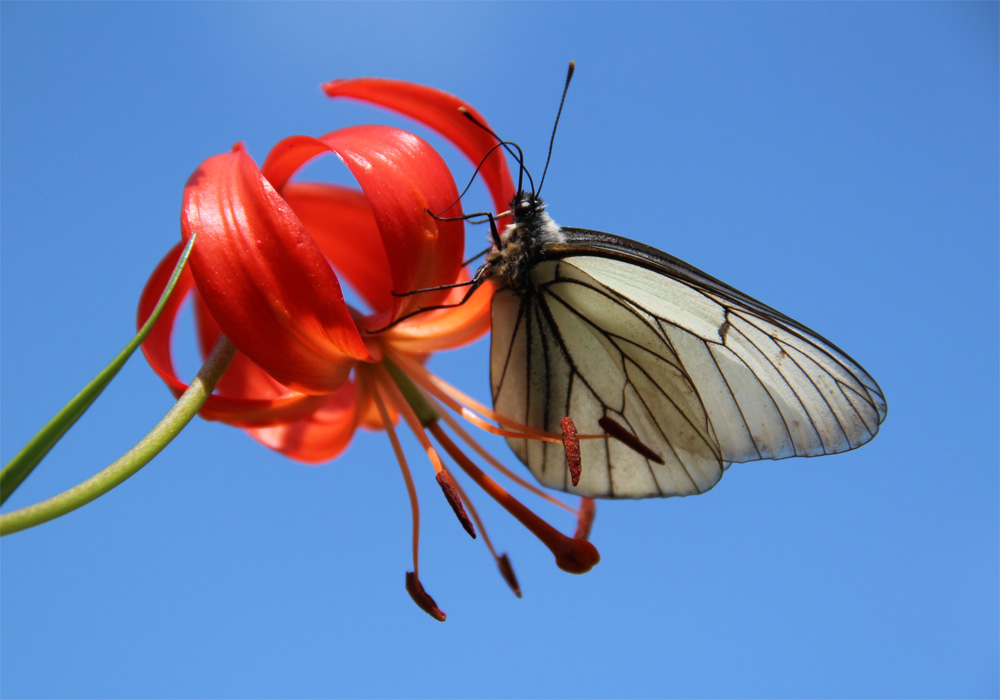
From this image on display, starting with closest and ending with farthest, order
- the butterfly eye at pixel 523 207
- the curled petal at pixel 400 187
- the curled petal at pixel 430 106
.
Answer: the curled petal at pixel 400 187
the curled petal at pixel 430 106
the butterfly eye at pixel 523 207

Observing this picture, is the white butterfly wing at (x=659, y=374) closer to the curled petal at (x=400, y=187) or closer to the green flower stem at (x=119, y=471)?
the curled petal at (x=400, y=187)

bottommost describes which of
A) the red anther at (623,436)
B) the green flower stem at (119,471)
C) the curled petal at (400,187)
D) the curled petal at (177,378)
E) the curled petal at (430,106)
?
the green flower stem at (119,471)

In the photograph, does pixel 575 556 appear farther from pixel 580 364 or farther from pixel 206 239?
pixel 206 239

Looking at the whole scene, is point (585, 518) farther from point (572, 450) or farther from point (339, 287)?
point (339, 287)

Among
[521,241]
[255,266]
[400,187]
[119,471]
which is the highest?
[521,241]

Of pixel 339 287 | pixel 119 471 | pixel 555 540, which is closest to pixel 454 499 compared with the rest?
pixel 555 540

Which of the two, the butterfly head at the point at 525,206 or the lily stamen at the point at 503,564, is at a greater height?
the butterfly head at the point at 525,206

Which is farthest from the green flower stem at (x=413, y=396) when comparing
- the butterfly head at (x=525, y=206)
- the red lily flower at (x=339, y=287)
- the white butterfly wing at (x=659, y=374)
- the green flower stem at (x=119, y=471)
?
the green flower stem at (x=119, y=471)
